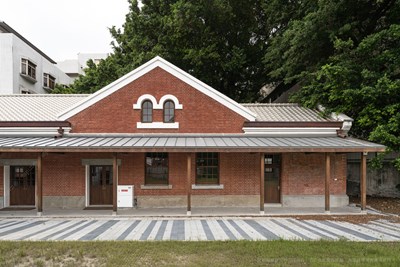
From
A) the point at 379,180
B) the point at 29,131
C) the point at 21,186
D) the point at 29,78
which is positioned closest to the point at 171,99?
the point at 29,131

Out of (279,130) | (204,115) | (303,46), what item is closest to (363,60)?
(303,46)

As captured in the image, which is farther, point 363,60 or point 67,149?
point 363,60

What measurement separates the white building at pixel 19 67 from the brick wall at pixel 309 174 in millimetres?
26767

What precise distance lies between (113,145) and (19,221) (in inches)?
200

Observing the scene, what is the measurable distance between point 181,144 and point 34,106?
10706mm

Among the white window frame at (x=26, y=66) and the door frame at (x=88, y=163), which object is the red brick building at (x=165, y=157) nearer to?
the door frame at (x=88, y=163)

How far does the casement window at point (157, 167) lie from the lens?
48.6 feet

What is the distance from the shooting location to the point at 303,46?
680 inches

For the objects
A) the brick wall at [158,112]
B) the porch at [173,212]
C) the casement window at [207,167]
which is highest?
the brick wall at [158,112]

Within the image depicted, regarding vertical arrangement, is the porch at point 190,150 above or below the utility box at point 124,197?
above

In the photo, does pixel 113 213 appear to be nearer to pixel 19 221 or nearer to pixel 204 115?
pixel 19 221

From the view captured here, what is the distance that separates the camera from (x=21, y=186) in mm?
14867

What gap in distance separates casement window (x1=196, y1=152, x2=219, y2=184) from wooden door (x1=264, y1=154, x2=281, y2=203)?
278cm

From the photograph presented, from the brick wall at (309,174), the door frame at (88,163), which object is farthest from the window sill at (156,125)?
the brick wall at (309,174)
